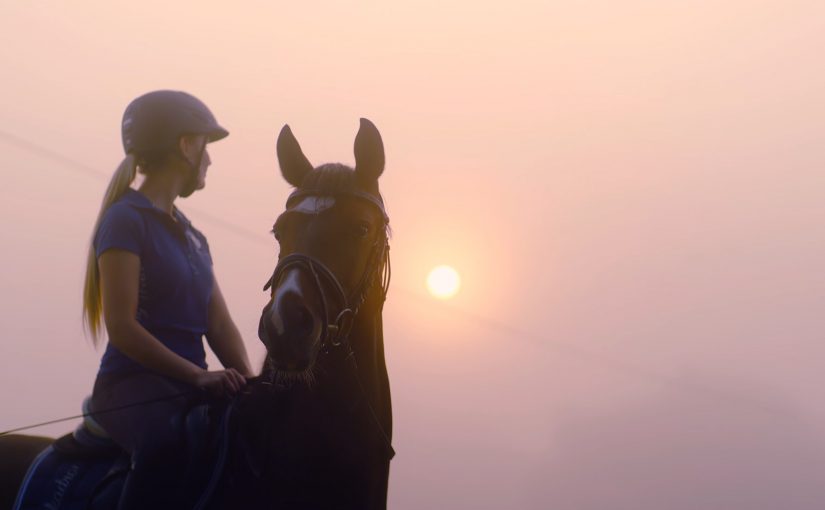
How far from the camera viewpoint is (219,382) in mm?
3809

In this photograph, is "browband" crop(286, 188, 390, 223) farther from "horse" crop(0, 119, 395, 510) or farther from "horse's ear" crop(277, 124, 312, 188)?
"horse's ear" crop(277, 124, 312, 188)

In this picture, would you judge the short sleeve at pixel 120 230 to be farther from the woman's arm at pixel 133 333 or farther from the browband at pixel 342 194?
the browband at pixel 342 194

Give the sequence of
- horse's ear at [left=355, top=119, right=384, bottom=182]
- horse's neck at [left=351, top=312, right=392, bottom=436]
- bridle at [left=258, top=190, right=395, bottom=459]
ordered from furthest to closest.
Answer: horse's ear at [left=355, top=119, right=384, bottom=182] → horse's neck at [left=351, top=312, right=392, bottom=436] → bridle at [left=258, top=190, right=395, bottom=459]

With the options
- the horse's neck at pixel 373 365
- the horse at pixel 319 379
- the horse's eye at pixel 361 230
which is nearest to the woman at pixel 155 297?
the horse at pixel 319 379

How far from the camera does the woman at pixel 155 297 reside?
3642mm

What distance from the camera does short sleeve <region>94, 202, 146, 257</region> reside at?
389 cm

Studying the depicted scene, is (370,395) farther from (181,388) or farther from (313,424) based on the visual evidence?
(181,388)

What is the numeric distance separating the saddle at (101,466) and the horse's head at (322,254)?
444 millimetres

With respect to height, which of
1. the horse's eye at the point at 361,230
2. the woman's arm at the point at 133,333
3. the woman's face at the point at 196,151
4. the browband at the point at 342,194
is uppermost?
the woman's face at the point at 196,151

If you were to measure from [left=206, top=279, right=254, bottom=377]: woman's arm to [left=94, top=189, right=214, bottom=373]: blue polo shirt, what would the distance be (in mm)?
282

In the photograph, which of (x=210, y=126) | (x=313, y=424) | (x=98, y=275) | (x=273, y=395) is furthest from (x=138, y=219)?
(x=313, y=424)

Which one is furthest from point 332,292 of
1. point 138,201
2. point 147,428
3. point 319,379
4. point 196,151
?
point 196,151

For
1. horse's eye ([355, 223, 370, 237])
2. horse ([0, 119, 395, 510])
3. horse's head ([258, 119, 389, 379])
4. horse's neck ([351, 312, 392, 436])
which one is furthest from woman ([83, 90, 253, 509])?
horse's eye ([355, 223, 370, 237])

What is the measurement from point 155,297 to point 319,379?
1.01m
